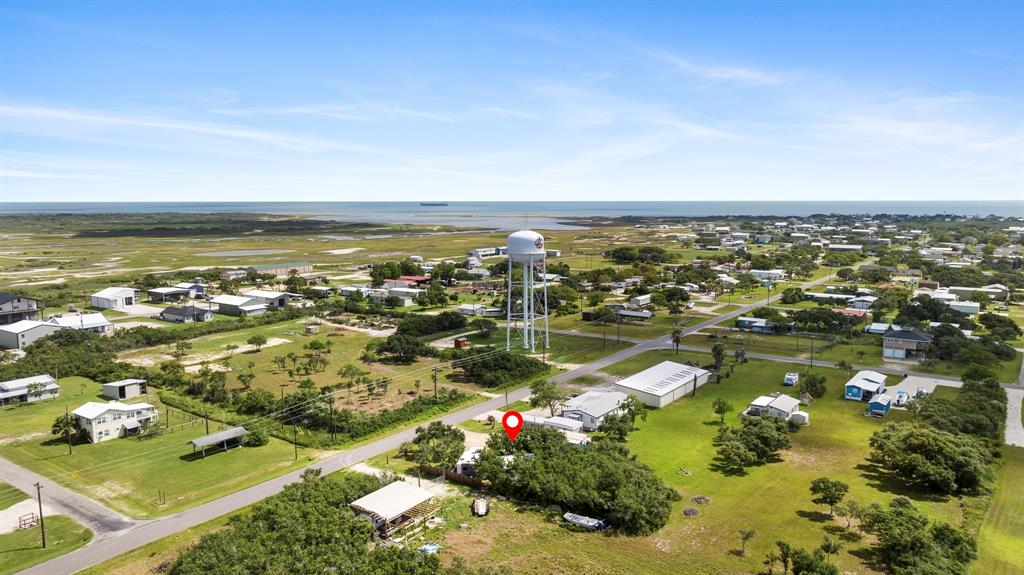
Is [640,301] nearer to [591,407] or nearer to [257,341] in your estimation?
[591,407]

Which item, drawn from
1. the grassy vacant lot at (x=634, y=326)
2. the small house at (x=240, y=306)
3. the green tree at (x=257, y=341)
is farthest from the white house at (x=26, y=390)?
the grassy vacant lot at (x=634, y=326)

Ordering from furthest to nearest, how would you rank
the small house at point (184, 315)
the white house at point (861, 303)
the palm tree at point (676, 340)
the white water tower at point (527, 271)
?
the white house at point (861, 303)
the small house at point (184, 315)
the palm tree at point (676, 340)
the white water tower at point (527, 271)

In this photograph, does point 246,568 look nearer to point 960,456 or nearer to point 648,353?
point 960,456

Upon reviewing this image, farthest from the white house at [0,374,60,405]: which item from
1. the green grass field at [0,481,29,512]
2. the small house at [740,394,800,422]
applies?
the small house at [740,394,800,422]

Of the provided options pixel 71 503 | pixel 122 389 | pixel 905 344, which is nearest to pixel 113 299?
pixel 122 389

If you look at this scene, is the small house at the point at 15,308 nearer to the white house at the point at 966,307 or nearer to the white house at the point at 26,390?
the white house at the point at 26,390

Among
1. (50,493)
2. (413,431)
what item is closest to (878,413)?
(413,431)
